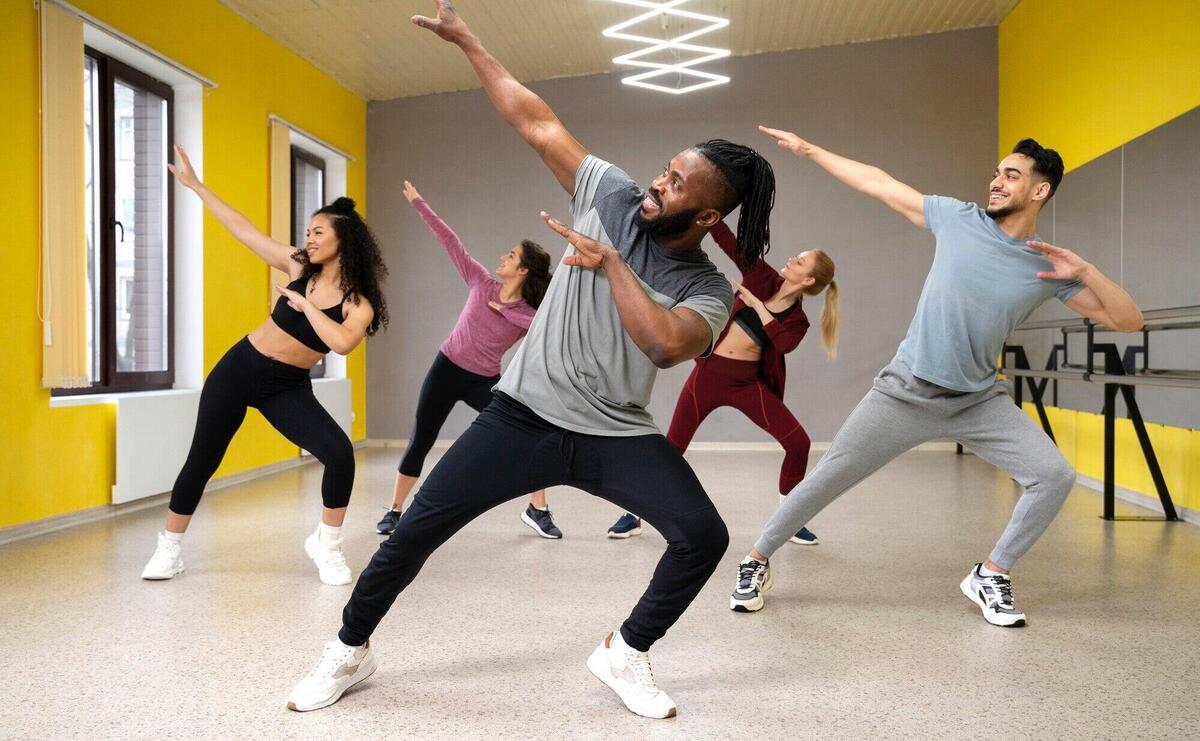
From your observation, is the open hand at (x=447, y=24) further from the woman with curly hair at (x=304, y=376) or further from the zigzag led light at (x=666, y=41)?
the zigzag led light at (x=666, y=41)

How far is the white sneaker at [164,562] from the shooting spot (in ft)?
10.4

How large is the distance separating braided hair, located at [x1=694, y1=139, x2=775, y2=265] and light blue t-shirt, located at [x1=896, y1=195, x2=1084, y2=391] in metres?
0.90

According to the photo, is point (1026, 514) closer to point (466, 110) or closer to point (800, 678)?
point (800, 678)

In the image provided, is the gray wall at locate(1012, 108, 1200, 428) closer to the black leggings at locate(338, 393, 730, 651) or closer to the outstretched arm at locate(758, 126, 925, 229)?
the outstretched arm at locate(758, 126, 925, 229)

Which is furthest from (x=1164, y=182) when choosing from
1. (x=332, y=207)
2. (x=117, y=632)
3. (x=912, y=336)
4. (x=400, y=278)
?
(x=400, y=278)

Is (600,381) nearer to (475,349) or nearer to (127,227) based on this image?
(475,349)

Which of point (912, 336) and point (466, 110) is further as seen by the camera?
point (466, 110)

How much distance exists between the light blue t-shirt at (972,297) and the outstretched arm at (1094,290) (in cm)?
8

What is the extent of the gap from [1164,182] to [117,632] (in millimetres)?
5137

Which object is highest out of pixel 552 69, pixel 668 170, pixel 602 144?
pixel 552 69

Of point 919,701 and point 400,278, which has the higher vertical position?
point 400,278

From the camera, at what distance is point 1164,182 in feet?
15.6

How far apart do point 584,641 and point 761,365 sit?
5.40 feet

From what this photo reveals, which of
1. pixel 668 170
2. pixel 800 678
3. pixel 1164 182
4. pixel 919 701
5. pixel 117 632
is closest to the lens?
pixel 668 170
